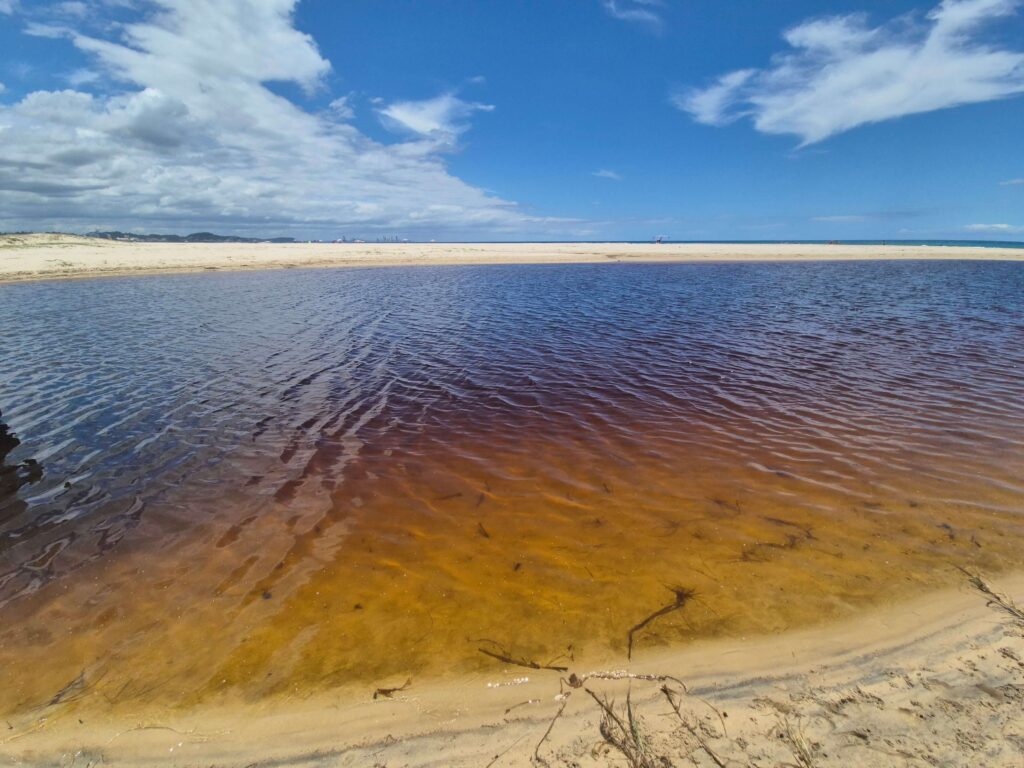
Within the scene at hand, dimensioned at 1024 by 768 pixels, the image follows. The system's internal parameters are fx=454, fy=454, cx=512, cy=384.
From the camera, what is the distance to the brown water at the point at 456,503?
443 centimetres

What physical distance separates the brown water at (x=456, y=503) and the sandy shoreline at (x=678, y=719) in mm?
245

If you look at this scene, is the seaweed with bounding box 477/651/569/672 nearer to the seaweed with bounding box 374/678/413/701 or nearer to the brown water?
the brown water

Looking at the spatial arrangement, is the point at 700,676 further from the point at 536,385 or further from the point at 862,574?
the point at 536,385

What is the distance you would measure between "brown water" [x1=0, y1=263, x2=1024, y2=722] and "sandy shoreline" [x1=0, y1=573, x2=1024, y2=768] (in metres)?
0.25

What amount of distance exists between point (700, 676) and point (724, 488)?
360 centimetres

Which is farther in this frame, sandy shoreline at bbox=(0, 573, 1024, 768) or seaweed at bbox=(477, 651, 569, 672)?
seaweed at bbox=(477, 651, 569, 672)

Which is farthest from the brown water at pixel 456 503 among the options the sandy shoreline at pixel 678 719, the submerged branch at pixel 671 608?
the sandy shoreline at pixel 678 719

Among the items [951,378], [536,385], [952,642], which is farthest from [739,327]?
→ [952,642]

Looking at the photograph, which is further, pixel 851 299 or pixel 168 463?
pixel 851 299

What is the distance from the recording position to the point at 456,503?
686 centimetres

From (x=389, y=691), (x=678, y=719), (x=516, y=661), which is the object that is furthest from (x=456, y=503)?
(x=678, y=719)

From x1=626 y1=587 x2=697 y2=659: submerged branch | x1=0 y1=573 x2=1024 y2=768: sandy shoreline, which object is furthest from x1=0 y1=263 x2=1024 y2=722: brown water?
x1=0 y1=573 x2=1024 y2=768: sandy shoreline

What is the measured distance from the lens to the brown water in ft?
14.5

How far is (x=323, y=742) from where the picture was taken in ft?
11.4
